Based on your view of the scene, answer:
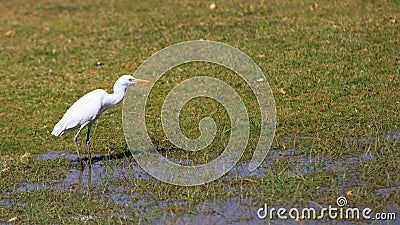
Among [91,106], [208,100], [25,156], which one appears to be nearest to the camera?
[91,106]

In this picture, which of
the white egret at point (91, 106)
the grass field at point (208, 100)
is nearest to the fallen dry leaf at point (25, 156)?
the grass field at point (208, 100)

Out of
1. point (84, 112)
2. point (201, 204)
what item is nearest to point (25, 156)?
point (84, 112)

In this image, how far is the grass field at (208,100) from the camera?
292 inches

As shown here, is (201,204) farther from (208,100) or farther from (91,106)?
(208,100)

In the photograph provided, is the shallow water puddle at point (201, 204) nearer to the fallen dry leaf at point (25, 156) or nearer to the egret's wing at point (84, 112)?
the fallen dry leaf at point (25, 156)

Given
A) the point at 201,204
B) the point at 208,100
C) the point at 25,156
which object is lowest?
the point at 201,204

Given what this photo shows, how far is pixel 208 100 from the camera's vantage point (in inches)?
439

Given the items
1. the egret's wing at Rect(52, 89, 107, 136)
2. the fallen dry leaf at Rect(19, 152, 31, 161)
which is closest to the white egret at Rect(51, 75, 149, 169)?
the egret's wing at Rect(52, 89, 107, 136)

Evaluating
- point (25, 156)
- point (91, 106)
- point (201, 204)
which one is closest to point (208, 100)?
point (91, 106)

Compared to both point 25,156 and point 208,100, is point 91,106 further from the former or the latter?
point 208,100

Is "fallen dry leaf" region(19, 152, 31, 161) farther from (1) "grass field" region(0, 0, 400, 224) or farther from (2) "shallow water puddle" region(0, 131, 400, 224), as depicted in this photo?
(2) "shallow water puddle" region(0, 131, 400, 224)

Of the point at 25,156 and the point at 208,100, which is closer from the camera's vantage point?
the point at 25,156

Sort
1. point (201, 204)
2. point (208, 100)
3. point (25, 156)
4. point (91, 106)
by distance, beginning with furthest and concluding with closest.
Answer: point (208, 100)
point (25, 156)
point (91, 106)
point (201, 204)

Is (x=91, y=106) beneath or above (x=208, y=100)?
beneath
